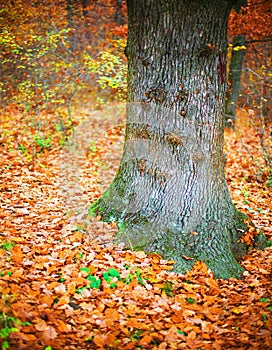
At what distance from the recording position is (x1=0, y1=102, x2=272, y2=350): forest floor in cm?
301

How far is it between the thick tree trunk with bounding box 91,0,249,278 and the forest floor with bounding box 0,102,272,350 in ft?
0.99

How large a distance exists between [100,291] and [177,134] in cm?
205

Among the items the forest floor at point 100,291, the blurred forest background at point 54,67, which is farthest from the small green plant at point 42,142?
the forest floor at point 100,291

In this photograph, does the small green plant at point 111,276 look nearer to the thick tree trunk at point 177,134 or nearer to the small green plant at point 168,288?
the small green plant at point 168,288

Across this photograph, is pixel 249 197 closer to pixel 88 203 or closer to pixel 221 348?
pixel 88 203

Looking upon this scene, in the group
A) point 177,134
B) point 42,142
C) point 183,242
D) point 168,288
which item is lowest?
point 168,288

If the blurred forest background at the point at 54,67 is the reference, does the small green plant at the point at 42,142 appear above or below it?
below

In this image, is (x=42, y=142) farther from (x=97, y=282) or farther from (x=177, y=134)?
(x=97, y=282)

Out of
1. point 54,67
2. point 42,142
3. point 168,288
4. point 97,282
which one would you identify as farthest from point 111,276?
point 54,67

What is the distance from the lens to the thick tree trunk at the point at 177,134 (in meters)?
4.21

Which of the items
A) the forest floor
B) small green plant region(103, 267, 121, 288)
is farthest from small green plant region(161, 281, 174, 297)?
small green plant region(103, 267, 121, 288)

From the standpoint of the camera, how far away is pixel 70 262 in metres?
3.99

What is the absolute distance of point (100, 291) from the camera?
3613 millimetres

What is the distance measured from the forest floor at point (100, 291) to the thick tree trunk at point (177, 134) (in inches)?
11.9
